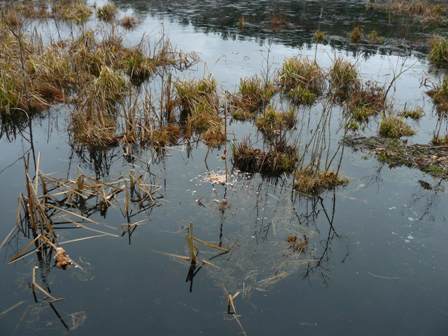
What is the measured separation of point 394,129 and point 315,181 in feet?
11.1

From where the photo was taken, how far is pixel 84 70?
1252 cm

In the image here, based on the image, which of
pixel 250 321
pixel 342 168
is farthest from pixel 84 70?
pixel 250 321

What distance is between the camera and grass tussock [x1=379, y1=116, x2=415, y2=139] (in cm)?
1076

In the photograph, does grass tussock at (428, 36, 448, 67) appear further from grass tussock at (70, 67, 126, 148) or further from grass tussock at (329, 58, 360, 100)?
grass tussock at (70, 67, 126, 148)

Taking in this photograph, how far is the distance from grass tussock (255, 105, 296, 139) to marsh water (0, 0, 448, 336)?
280 mm

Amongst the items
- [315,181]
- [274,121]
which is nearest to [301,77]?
[274,121]

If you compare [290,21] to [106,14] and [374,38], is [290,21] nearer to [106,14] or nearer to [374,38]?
[374,38]

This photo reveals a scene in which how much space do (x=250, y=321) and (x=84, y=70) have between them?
9.17 meters

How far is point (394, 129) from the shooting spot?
35.3 ft

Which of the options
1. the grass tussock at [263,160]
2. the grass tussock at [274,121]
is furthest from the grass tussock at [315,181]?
the grass tussock at [274,121]

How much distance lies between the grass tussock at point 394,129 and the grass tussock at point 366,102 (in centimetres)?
84

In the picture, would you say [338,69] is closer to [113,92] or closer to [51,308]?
[113,92]

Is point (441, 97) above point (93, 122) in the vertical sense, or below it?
above

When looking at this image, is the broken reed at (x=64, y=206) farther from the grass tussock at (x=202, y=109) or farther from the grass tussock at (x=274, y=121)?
the grass tussock at (x=274, y=121)
